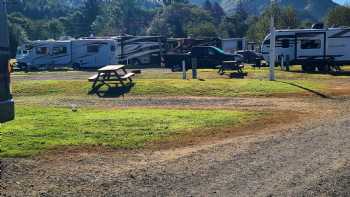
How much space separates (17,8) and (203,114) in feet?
519

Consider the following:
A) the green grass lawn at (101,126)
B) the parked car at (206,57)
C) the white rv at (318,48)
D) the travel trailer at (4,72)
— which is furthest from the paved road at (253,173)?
the parked car at (206,57)

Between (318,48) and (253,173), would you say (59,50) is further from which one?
(253,173)

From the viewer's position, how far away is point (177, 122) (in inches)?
575

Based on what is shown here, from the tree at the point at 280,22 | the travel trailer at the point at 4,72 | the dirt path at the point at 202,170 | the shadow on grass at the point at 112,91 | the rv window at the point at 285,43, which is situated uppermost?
the tree at the point at 280,22

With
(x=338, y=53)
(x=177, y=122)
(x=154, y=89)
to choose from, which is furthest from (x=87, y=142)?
(x=338, y=53)

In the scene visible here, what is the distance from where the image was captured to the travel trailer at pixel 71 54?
45.8 meters

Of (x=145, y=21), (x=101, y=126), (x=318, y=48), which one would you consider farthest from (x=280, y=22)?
(x=145, y=21)

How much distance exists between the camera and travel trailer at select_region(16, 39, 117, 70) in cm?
4578

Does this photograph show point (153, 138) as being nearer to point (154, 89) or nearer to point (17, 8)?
point (154, 89)

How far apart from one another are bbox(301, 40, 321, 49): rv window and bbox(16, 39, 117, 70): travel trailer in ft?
→ 48.2

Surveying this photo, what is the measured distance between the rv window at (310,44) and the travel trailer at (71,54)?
48.2ft

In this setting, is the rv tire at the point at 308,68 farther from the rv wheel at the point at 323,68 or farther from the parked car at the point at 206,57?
the parked car at the point at 206,57

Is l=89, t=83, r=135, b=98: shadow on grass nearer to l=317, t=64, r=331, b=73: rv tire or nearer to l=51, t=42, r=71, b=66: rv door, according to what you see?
l=317, t=64, r=331, b=73: rv tire

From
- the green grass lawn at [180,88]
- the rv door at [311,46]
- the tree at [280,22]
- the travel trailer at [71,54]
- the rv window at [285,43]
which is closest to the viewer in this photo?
the green grass lawn at [180,88]
